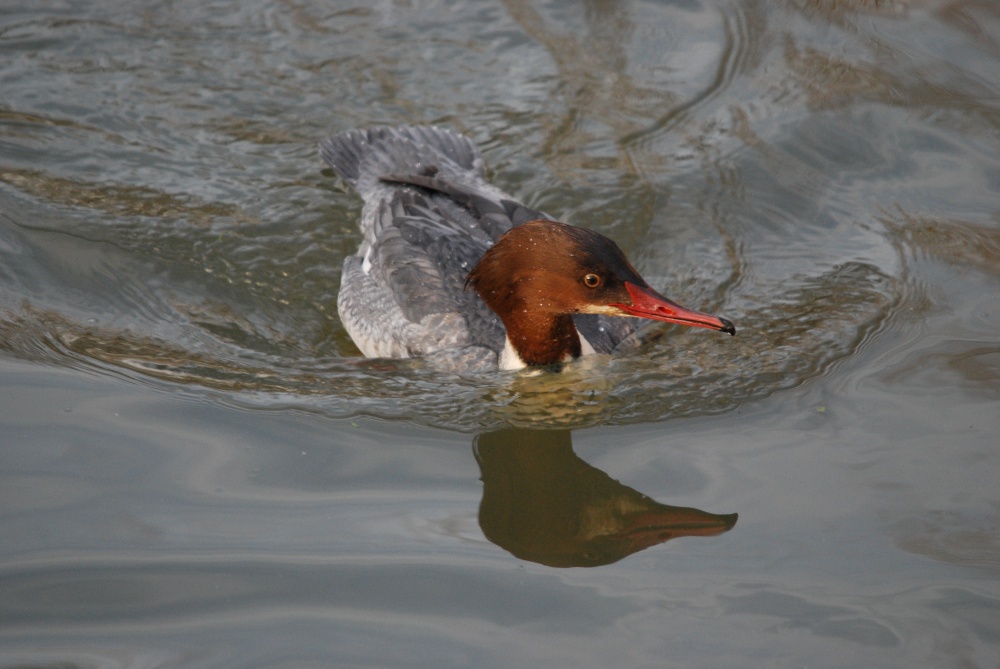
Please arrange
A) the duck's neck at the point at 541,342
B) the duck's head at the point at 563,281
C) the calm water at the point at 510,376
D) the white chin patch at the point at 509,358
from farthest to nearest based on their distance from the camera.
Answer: the white chin patch at the point at 509,358 < the duck's neck at the point at 541,342 < the duck's head at the point at 563,281 < the calm water at the point at 510,376

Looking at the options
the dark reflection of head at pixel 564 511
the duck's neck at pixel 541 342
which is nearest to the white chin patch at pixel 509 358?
the duck's neck at pixel 541 342

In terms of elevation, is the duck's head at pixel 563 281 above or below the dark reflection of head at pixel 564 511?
above

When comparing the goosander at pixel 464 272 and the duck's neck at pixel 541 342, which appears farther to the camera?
the duck's neck at pixel 541 342

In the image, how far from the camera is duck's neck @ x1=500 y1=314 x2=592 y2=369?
541 cm

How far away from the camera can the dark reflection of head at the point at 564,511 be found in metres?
4.28

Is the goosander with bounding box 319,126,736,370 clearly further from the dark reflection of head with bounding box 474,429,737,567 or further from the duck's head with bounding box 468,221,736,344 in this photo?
the dark reflection of head with bounding box 474,429,737,567

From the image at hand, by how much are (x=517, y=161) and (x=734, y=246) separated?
5.14 feet

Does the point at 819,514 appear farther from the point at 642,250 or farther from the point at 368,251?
the point at 368,251

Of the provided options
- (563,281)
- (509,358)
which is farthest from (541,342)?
(563,281)

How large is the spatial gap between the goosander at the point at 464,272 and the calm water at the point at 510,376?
0.21m

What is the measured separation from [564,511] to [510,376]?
3.73 ft

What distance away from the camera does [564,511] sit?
14.9 feet

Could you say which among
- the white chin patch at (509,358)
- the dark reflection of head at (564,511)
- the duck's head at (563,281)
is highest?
the duck's head at (563,281)

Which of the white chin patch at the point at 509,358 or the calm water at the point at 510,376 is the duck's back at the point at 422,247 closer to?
the white chin patch at the point at 509,358
